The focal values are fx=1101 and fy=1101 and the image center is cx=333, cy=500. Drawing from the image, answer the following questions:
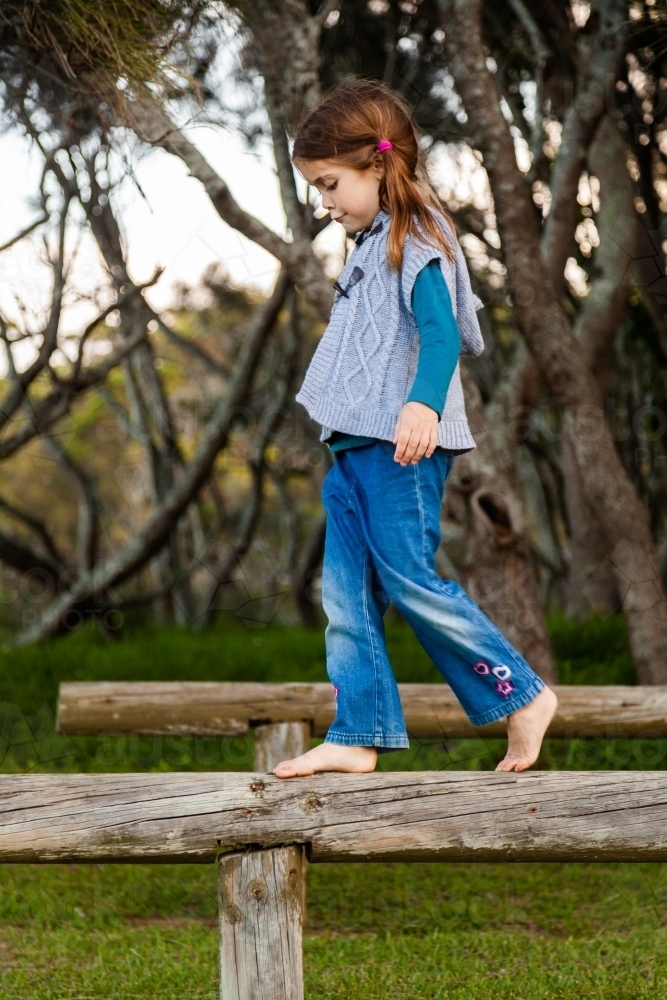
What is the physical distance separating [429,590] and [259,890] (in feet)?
2.18

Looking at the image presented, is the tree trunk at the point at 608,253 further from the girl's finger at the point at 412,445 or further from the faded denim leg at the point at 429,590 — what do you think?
the girl's finger at the point at 412,445

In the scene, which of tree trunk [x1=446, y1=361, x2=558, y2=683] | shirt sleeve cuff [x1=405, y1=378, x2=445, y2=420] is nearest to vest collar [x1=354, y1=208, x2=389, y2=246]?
shirt sleeve cuff [x1=405, y1=378, x2=445, y2=420]

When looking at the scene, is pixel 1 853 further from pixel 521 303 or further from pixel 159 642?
pixel 159 642

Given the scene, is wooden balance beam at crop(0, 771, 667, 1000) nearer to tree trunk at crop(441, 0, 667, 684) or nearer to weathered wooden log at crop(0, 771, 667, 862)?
weathered wooden log at crop(0, 771, 667, 862)

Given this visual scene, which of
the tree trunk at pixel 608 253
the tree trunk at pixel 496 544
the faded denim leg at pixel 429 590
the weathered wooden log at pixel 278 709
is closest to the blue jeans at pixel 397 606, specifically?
the faded denim leg at pixel 429 590

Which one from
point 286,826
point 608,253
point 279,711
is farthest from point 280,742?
point 608,253

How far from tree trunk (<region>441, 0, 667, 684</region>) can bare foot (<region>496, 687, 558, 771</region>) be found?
6.43 feet

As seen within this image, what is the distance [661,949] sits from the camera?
2.91 meters

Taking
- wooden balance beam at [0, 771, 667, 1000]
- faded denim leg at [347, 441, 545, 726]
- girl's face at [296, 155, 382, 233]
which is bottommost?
wooden balance beam at [0, 771, 667, 1000]

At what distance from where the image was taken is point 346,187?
90.9 inches

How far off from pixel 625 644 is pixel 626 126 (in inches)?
97.4

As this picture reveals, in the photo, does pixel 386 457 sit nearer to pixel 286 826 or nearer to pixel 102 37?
pixel 286 826

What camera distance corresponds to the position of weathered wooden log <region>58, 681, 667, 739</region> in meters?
3.22

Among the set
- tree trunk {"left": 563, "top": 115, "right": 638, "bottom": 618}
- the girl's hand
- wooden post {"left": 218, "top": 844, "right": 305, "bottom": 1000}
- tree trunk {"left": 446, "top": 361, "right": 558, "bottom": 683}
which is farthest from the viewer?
tree trunk {"left": 563, "top": 115, "right": 638, "bottom": 618}
